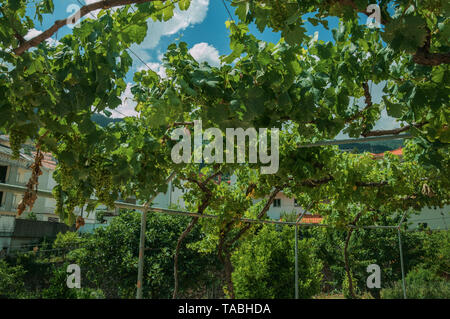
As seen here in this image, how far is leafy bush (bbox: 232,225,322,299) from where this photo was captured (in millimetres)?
6496

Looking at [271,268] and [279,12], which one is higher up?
[279,12]

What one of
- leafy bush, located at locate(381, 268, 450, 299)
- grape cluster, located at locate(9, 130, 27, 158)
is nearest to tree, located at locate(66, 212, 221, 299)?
leafy bush, located at locate(381, 268, 450, 299)

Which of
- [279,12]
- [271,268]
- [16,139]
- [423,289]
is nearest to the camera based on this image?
[279,12]

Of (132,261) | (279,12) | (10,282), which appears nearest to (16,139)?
(279,12)

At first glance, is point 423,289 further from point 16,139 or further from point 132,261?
point 16,139

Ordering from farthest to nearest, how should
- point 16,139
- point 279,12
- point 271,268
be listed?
point 271,268 → point 16,139 → point 279,12

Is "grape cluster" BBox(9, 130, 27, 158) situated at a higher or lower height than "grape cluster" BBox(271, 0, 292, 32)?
lower

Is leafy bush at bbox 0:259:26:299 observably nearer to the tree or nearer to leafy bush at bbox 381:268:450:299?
the tree

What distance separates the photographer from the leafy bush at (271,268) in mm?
6496

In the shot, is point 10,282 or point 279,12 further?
point 10,282

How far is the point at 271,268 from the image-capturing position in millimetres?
6656

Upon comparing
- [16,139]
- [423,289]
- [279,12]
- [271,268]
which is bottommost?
[423,289]

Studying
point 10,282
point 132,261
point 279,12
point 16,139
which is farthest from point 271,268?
point 279,12

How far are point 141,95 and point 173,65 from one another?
0.62 meters
